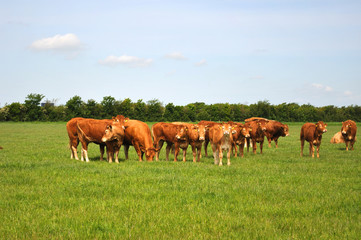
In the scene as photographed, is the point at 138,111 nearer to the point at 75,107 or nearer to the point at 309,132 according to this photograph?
the point at 75,107

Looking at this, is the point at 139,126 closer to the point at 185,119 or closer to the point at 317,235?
the point at 317,235

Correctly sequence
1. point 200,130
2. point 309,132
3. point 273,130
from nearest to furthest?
point 200,130 → point 309,132 → point 273,130

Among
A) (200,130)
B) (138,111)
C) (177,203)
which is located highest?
(138,111)

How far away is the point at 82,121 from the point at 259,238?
11.4 meters

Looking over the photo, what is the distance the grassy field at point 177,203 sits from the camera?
615 cm

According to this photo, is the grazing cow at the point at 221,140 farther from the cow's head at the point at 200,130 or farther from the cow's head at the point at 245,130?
the cow's head at the point at 245,130

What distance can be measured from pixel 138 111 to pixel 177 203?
6612 cm

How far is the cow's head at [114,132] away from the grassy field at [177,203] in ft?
7.48

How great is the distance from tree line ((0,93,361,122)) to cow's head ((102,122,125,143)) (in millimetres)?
56990

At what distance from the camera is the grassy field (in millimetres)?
6152

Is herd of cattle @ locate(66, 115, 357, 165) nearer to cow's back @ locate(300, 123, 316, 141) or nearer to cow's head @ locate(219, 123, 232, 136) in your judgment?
cow's head @ locate(219, 123, 232, 136)

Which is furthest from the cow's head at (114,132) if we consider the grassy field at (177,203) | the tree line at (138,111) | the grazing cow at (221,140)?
the tree line at (138,111)

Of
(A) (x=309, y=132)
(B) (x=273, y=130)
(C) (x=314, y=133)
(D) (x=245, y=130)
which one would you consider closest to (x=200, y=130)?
(D) (x=245, y=130)

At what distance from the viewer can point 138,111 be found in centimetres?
7325
